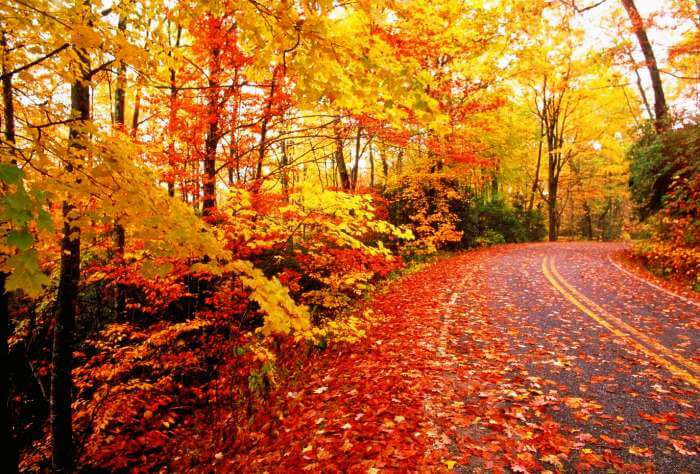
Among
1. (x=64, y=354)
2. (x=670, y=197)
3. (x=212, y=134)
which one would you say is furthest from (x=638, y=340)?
(x=670, y=197)

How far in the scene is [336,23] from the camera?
9.48 ft

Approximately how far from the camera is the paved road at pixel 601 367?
3500mm

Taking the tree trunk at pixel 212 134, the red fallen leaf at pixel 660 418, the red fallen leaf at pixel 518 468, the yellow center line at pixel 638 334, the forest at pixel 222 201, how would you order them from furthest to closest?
the tree trunk at pixel 212 134 → the yellow center line at pixel 638 334 → the red fallen leaf at pixel 660 418 → the red fallen leaf at pixel 518 468 → the forest at pixel 222 201

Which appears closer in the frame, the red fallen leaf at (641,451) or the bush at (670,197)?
the red fallen leaf at (641,451)

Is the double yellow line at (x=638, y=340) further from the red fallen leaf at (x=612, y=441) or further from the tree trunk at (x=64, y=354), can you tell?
the tree trunk at (x=64, y=354)

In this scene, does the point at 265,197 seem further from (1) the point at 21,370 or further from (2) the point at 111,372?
(1) the point at 21,370

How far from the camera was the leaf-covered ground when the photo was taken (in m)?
3.55

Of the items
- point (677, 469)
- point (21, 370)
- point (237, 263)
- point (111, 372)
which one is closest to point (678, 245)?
point (677, 469)

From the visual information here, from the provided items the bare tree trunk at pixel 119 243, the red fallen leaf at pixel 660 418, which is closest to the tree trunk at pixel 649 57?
the red fallen leaf at pixel 660 418

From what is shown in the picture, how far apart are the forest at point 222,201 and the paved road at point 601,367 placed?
5.01 ft

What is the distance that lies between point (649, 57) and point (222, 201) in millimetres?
16668

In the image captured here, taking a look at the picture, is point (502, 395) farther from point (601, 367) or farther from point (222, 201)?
point (222, 201)

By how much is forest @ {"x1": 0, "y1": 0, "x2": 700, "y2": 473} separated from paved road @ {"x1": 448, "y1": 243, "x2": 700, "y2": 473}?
1.53 meters

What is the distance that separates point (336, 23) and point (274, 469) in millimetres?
4590
